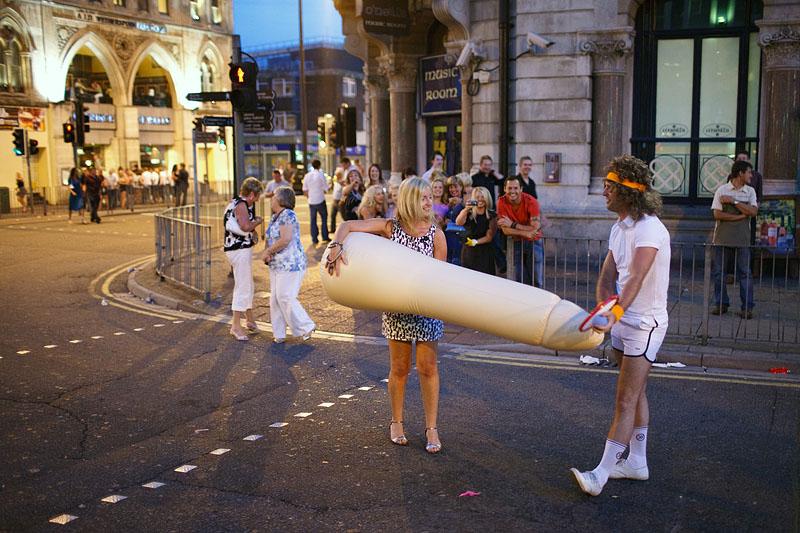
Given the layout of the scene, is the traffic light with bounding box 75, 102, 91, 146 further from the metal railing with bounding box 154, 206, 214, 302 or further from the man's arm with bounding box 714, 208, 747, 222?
the man's arm with bounding box 714, 208, 747, 222

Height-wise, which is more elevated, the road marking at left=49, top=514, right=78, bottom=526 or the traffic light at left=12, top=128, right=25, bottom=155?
the traffic light at left=12, top=128, right=25, bottom=155

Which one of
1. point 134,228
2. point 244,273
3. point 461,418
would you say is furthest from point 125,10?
point 461,418

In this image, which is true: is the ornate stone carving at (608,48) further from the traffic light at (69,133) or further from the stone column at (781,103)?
the traffic light at (69,133)

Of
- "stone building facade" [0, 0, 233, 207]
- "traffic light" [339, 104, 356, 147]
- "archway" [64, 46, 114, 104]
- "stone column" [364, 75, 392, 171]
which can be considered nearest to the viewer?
"stone column" [364, 75, 392, 171]

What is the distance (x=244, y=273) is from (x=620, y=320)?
611cm

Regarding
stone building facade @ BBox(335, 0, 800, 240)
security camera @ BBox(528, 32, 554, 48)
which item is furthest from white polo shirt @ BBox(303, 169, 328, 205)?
security camera @ BBox(528, 32, 554, 48)

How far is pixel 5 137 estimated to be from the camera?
38.3 m

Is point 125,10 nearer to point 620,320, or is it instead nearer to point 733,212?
point 733,212

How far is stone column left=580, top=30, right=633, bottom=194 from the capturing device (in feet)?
49.6

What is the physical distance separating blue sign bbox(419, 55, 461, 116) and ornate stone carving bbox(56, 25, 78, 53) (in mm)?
26967

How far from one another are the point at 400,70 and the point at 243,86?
602cm

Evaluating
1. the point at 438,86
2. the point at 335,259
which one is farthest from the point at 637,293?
the point at 438,86

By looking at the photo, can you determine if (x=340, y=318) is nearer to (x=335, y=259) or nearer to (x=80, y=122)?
(x=335, y=259)

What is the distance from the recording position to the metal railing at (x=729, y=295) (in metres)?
9.31
